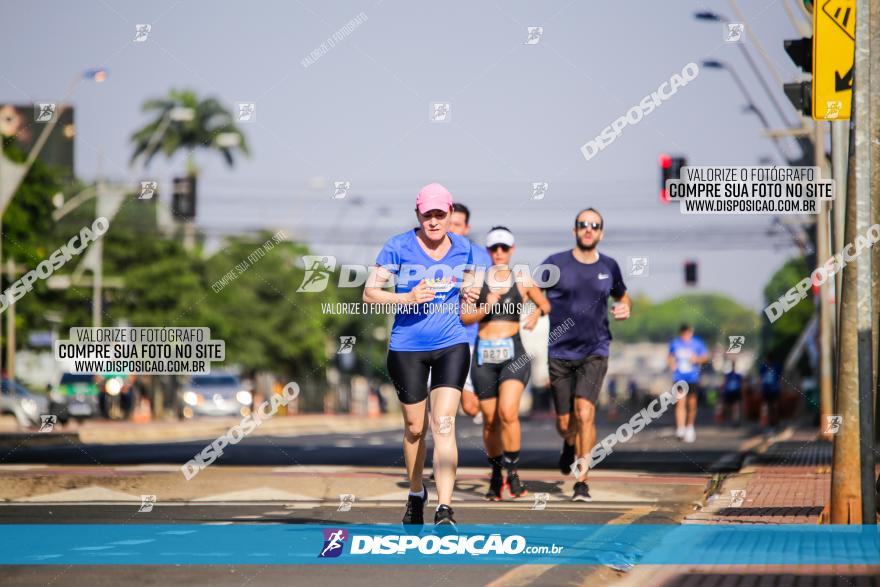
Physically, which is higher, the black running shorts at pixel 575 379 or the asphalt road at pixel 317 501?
the black running shorts at pixel 575 379

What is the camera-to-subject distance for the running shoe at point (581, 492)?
11.4 meters

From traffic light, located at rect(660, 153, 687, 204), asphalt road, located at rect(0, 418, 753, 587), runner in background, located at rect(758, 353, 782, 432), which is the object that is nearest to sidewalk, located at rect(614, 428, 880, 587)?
asphalt road, located at rect(0, 418, 753, 587)

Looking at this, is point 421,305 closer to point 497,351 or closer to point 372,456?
point 497,351

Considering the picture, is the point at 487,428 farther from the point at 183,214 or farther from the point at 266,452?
the point at 183,214

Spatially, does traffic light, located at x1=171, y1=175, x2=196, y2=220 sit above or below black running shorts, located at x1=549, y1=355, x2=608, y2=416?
above

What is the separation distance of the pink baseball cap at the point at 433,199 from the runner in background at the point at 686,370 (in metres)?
14.5

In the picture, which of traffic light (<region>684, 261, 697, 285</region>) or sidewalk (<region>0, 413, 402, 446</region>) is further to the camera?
traffic light (<region>684, 261, 697, 285</region>)

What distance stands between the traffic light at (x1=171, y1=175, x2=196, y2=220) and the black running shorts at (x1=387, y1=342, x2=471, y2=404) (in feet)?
81.2

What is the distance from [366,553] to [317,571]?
30.5 inches

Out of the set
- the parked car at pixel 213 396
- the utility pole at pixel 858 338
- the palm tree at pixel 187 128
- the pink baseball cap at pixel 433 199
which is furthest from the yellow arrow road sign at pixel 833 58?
the palm tree at pixel 187 128

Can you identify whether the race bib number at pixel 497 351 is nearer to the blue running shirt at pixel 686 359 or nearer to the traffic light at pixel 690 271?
the blue running shirt at pixel 686 359

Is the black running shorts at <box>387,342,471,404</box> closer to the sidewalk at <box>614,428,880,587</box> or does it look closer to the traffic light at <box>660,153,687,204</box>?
the sidewalk at <box>614,428,880,587</box>

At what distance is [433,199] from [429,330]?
31.0 inches

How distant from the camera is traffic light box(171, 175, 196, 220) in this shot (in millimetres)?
33156
